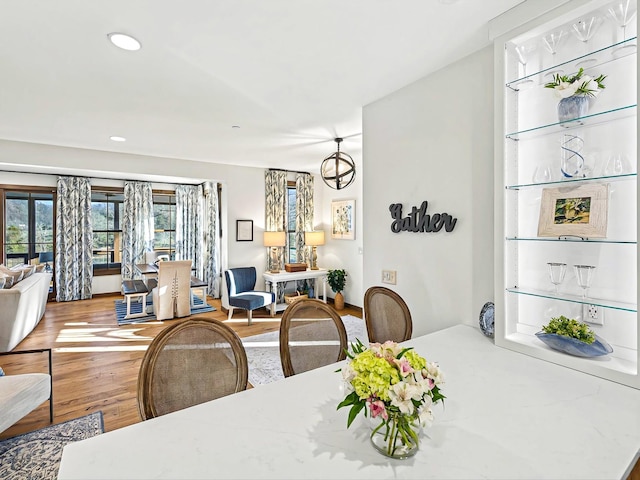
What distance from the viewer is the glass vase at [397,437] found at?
846 mm

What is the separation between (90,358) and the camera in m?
3.78

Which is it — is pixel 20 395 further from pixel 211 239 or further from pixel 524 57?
pixel 211 239

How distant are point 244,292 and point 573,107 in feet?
16.6

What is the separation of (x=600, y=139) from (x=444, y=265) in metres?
1.03

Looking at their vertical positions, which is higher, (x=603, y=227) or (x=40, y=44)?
(x=40, y=44)

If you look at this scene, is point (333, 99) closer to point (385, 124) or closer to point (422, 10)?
point (385, 124)

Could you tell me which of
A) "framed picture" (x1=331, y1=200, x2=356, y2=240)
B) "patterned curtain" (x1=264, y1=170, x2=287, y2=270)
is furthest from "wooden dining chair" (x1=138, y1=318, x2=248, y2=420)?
"patterned curtain" (x1=264, y1=170, x2=287, y2=270)

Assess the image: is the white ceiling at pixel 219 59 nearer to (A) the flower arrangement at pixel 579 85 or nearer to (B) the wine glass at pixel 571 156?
(A) the flower arrangement at pixel 579 85

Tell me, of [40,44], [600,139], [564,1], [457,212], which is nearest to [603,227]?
[600,139]

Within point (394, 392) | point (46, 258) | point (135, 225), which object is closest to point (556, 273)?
point (394, 392)

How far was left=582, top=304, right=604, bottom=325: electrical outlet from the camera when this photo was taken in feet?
4.83

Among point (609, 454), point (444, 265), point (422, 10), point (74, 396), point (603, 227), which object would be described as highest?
point (422, 10)

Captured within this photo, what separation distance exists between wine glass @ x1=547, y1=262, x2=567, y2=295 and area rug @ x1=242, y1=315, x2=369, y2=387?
4.69 ft

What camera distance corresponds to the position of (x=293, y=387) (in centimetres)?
129
